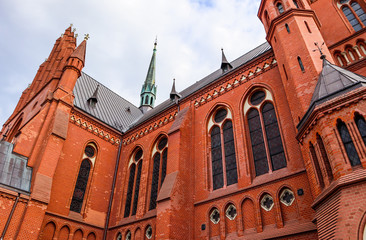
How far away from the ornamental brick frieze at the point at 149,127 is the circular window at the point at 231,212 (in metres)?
7.46

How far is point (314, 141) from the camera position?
8.14 m

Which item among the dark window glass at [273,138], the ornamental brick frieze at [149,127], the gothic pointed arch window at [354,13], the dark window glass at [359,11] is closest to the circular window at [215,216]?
the dark window glass at [273,138]

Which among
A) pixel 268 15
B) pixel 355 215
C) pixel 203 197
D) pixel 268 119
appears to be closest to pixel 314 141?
pixel 355 215

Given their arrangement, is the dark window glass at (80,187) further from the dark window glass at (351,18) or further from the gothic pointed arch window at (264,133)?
the dark window glass at (351,18)

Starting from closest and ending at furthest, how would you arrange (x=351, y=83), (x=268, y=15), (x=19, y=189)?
(x=351, y=83)
(x=19, y=189)
(x=268, y=15)

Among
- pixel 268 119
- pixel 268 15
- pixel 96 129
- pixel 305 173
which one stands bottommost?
pixel 305 173

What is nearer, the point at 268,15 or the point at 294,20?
the point at 294,20

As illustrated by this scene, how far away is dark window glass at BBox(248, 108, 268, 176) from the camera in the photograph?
449 inches

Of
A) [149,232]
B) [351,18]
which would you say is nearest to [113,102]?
[149,232]

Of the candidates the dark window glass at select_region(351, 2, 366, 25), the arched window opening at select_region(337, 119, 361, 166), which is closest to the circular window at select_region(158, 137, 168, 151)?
the arched window opening at select_region(337, 119, 361, 166)

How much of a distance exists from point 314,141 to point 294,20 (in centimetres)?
698

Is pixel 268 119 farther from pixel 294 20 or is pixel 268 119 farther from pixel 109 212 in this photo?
pixel 109 212

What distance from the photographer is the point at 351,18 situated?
1345 centimetres

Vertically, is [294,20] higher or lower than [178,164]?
higher
